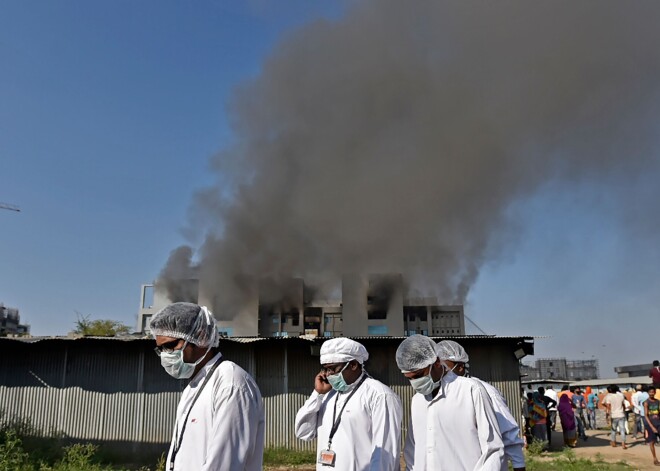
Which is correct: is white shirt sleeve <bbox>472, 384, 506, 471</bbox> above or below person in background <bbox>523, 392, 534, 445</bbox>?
above

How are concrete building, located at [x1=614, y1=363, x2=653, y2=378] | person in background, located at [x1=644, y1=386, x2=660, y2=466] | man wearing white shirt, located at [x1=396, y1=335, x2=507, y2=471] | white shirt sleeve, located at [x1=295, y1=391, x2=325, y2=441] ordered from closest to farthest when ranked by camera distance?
man wearing white shirt, located at [x1=396, y1=335, x2=507, y2=471] < white shirt sleeve, located at [x1=295, y1=391, x2=325, y2=441] < person in background, located at [x1=644, y1=386, x2=660, y2=466] < concrete building, located at [x1=614, y1=363, x2=653, y2=378]

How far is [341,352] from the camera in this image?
430 centimetres

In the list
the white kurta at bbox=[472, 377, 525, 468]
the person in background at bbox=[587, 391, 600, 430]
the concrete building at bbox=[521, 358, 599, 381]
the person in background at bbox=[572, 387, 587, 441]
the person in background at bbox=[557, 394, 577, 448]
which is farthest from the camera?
the concrete building at bbox=[521, 358, 599, 381]

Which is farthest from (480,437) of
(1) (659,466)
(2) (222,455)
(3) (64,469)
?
(1) (659,466)

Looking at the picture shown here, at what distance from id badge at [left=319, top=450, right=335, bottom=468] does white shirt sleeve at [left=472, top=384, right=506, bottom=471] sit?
965mm

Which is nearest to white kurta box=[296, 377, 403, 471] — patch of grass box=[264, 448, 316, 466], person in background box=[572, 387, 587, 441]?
patch of grass box=[264, 448, 316, 466]

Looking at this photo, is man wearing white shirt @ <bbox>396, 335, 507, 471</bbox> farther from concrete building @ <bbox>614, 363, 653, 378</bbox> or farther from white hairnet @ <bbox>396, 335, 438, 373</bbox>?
concrete building @ <bbox>614, 363, 653, 378</bbox>

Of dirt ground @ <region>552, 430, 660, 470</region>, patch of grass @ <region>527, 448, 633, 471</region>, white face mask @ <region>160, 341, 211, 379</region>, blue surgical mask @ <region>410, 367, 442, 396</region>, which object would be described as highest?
white face mask @ <region>160, 341, 211, 379</region>

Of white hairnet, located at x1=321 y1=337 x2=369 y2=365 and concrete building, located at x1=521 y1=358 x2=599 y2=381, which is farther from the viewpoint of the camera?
concrete building, located at x1=521 y1=358 x2=599 y2=381

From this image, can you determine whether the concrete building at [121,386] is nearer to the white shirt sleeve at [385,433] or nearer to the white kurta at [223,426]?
the white shirt sleeve at [385,433]

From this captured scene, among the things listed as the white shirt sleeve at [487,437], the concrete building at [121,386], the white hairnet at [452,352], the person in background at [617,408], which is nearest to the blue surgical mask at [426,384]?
the white shirt sleeve at [487,437]

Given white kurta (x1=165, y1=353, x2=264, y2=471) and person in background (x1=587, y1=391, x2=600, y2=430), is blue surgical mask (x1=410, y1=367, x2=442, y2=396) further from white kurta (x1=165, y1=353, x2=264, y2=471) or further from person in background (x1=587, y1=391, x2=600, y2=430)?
person in background (x1=587, y1=391, x2=600, y2=430)

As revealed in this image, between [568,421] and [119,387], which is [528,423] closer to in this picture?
[568,421]

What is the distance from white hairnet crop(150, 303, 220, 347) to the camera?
2879mm
